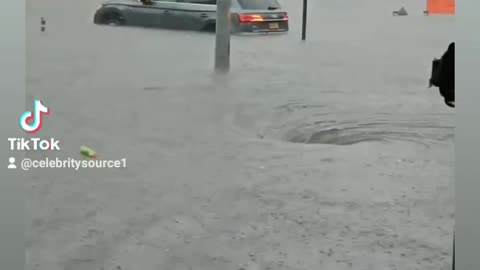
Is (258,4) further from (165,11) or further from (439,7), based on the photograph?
(439,7)

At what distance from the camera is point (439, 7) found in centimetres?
223

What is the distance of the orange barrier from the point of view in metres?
1.99

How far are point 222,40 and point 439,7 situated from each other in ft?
3.11

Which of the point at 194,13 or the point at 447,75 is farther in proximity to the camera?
the point at 194,13

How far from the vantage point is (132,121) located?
249 centimetres

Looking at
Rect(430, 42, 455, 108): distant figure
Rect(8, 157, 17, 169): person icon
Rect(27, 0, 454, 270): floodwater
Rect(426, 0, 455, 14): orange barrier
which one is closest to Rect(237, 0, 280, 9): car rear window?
Rect(27, 0, 454, 270): floodwater

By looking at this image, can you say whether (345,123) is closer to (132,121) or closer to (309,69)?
(309,69)

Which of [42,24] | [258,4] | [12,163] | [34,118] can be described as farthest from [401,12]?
[12,163]

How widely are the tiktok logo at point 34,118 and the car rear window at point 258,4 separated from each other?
1.16 meters

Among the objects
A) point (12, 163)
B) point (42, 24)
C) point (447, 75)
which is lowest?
point (12, 163)

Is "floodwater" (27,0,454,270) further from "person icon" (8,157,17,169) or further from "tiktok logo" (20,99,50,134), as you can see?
"person icon" (8,157,17,169)

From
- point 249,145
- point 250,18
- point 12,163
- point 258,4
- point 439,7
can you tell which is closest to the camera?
point 12,163

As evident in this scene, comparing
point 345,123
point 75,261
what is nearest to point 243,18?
point 345,123

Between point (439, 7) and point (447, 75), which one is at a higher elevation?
point (439, 7)
